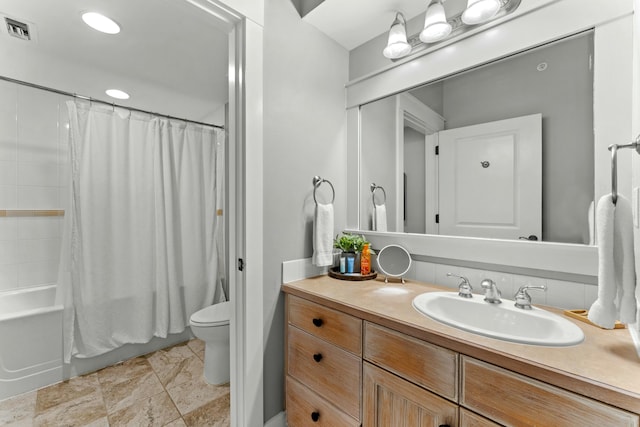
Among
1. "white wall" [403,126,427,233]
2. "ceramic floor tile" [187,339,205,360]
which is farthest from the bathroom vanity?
"ceramic floor tile" [187,339,205,360]

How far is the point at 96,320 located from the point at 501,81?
297 centimetres

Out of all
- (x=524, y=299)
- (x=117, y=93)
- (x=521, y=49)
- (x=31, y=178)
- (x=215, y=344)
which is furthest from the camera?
(x=117, y=93)

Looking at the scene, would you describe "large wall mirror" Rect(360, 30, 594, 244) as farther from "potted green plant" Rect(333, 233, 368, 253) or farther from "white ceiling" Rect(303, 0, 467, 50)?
"white ceiling" Rect(303, 0, 467, 50)

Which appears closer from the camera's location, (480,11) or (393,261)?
(480,11)

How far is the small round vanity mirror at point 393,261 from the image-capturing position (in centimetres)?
152

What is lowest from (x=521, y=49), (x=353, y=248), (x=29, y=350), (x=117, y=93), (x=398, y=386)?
(x=29, y=350)

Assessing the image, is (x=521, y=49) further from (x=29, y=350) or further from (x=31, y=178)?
(x=31, y=178)

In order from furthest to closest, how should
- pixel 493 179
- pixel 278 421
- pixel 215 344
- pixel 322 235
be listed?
pixel 215 344, pixel 322 235, pixel 278 421, pixel 493 179

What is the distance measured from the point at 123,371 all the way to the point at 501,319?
8.10 feet

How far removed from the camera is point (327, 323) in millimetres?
1199

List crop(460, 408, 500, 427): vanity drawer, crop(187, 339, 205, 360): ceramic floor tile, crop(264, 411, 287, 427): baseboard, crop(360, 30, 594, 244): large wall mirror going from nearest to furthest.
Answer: crop(460, 408, 500, 427): vanity drawer, crop(360, 30, 594, 244): large wall mirror, crop(264, 411, 287, 427): baseboard, crop(187, 339, 205, 360): ceramic floor tile

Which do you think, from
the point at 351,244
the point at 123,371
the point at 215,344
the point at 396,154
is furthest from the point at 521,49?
the point at 123,371

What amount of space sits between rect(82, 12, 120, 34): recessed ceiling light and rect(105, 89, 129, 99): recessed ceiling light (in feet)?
2.90

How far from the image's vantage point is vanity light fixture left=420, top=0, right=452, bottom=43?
4.20 feet
